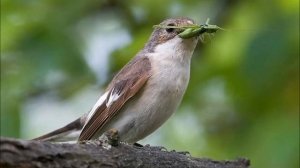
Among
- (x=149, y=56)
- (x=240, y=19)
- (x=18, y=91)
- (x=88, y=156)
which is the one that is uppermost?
(x=240, y=19)

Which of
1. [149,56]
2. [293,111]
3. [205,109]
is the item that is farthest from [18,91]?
[293,111]

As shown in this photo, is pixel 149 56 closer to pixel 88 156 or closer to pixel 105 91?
pixel 105 91

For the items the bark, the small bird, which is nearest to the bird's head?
the small bird

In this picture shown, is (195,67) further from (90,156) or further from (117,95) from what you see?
(90,156)

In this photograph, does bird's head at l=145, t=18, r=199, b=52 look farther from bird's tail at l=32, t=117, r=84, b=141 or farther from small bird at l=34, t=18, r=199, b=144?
bird's tail at l=32, t=117, r=84, b=141

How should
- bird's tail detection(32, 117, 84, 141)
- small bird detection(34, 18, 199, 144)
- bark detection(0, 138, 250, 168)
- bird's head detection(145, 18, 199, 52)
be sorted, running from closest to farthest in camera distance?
bark detection(0, 138, 250, 168)
small bird detection(34, 18, 199, 144)
bird's head detection(145, 18, 199, 52)
bird's tail detection(32, 117, 84, 141)

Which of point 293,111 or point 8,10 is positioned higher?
point 8,10

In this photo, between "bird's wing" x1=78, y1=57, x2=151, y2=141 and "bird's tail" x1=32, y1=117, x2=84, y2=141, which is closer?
"bird's wing" x1=78, y1=57, x2=151, y2=141

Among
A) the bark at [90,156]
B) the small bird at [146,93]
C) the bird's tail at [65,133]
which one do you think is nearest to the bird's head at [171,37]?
the small bird at [146,93]
